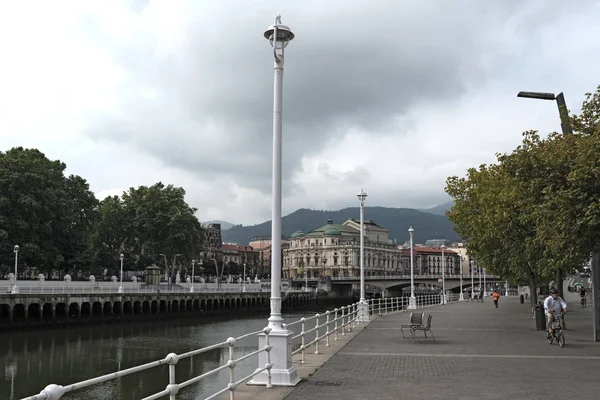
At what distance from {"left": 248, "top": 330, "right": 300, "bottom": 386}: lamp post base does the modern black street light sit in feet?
39.7

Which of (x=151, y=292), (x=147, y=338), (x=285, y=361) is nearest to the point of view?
(x=285, y=361)

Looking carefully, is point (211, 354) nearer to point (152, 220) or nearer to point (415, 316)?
point (415, 316)

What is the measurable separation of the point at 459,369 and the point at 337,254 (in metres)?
157

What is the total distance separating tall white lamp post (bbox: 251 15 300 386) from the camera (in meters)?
11.0

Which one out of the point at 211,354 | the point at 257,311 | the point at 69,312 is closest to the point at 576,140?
the point at 211,354

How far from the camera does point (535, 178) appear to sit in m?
16.9

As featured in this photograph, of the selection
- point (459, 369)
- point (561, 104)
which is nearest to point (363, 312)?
point (561, 104)

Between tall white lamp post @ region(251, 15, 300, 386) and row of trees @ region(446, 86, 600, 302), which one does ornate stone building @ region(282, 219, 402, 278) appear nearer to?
row of trees @ region(446, 86, 600, 302)

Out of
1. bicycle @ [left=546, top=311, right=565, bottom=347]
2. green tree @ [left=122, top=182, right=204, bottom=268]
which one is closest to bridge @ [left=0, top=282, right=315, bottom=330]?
green tree @ [left=122, top=182, right=204, bottom=268]

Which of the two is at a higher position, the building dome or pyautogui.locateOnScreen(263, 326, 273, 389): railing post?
the building dome

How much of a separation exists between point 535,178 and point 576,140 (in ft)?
4.79

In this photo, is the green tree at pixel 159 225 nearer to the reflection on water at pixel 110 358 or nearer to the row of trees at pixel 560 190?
the reflection on water at pixel 110 358

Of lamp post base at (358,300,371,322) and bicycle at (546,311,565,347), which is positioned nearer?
bicycle at (546,311,565,347)

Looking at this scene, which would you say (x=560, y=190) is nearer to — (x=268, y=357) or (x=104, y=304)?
(x=268, y=357)
